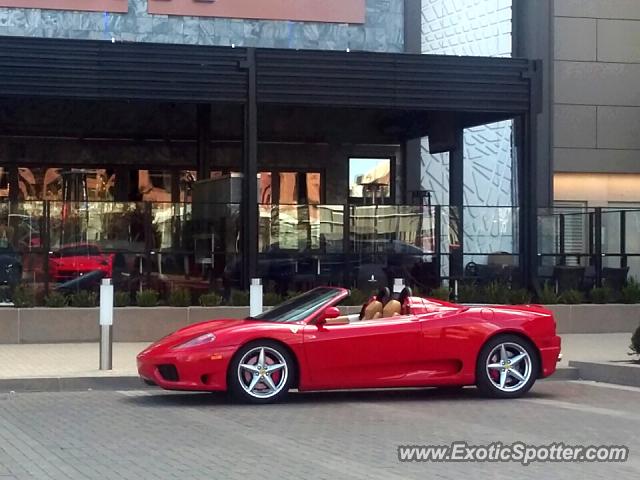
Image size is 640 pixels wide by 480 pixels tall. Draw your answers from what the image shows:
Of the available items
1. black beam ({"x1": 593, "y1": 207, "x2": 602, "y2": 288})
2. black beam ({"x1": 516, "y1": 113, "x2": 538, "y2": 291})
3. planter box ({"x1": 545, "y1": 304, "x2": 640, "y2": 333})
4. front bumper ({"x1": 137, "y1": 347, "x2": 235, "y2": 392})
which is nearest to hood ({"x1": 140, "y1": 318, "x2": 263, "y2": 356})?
front bumper ({"x1": 137, "y1": 347, "x2": 235, "y2": 392})

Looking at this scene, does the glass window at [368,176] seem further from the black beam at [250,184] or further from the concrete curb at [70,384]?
the concrete curb at [70,384]

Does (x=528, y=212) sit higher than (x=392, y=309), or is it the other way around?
(x=528, y=212)

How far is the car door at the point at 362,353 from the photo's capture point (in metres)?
11.3

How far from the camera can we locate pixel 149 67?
19.5m

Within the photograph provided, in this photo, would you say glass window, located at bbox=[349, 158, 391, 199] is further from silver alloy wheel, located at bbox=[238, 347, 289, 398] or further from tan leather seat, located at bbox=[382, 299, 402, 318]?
silver alloy wheel, located at bbox=[238, 347, 289, 398]

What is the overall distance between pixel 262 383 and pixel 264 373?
11 centimetres

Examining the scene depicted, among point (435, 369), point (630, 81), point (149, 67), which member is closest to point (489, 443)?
point (435, 369)

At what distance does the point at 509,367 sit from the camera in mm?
11859

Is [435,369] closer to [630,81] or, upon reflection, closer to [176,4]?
[176,4]

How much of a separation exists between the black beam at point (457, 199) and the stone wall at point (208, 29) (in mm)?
3044

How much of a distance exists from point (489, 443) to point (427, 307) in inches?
118

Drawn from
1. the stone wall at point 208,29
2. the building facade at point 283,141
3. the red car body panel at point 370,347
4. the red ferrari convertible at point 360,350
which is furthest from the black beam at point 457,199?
the red car body panel at point 370,347

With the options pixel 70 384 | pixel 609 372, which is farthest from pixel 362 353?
pixel 609 372

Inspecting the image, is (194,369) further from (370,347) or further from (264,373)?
(370,347)
